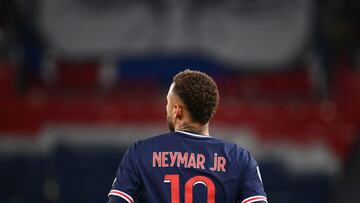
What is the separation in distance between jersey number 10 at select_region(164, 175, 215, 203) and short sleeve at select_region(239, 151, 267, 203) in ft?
0.43

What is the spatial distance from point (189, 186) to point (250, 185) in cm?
25

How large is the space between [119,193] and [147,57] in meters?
9.29

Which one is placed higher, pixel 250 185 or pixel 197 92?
pixel 197 92

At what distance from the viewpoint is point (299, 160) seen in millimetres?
10477

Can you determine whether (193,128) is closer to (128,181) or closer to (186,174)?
(186,174)

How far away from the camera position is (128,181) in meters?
3.11

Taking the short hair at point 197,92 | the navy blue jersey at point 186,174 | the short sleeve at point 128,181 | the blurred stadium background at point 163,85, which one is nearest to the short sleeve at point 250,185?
the navy blue jersey at point 186,174

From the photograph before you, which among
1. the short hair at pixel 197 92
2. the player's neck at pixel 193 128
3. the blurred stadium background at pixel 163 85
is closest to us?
the short hair at pixel 197 92

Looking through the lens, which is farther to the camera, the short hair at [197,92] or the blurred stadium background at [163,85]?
the blurred stadium background at [163,85]

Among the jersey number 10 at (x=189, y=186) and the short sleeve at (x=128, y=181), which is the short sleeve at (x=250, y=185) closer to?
the jersey number 10 at (x=189, y=186)

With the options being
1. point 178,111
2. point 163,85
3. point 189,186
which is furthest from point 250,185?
point 163,85

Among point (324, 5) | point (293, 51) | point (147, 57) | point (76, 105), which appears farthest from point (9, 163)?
point (324, 5)

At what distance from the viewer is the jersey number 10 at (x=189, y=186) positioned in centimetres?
309

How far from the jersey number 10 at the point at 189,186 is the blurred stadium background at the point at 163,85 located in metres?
7.15
